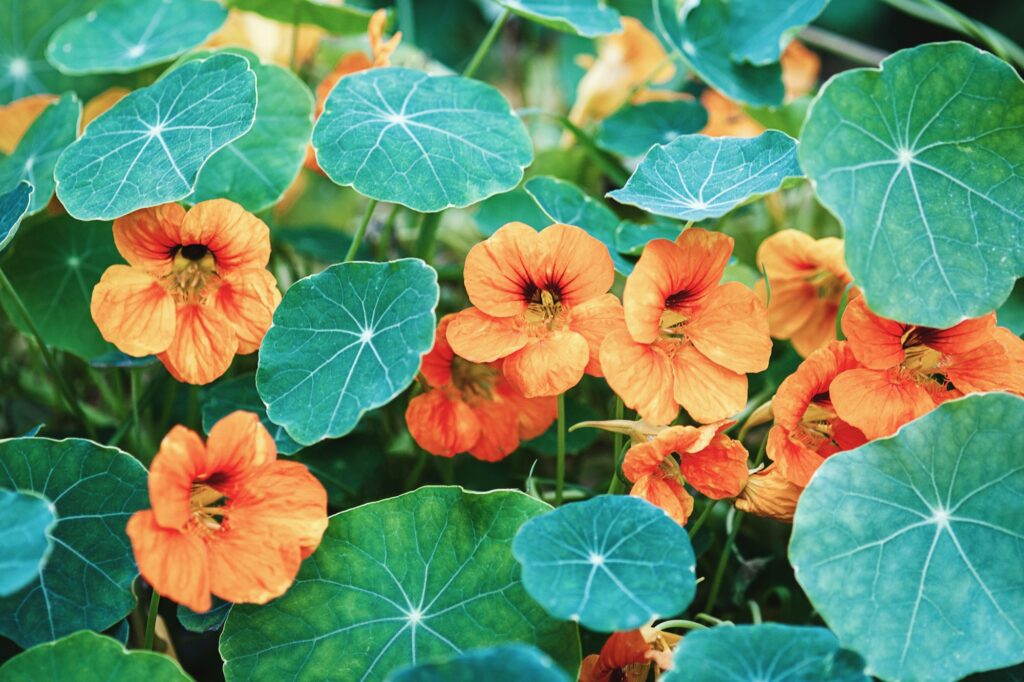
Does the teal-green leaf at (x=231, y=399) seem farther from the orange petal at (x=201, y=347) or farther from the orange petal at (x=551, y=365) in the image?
the orange petal at (x=551, y=365)

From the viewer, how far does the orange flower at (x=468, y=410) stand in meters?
0.92

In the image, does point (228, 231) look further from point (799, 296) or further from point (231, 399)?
point (799, 296)

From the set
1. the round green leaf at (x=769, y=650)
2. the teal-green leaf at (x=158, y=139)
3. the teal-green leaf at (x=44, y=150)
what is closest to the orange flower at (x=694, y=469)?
the round green leaf at (x=769, y=650)

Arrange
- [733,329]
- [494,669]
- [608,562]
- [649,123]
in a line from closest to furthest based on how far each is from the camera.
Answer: [494,669], [608,562], [733,329], [649,123]

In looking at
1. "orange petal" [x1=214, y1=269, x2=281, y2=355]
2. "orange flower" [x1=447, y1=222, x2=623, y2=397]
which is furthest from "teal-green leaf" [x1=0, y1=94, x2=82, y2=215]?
"orange flower" [x1=447, y1=222, x2=623, y2=397]

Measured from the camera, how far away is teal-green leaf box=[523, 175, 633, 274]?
3.54 ft

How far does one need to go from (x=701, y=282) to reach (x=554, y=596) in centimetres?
34

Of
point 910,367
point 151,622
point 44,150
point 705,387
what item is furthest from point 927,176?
point 44,150

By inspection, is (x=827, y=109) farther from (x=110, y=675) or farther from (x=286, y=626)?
(x=110, y=675)

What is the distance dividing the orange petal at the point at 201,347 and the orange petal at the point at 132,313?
0.04 ft

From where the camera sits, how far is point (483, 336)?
863 mm

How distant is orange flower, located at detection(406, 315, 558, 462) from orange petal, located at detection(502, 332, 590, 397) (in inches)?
3.7

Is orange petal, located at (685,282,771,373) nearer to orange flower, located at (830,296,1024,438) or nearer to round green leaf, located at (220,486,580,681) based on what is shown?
orange flower, located at (830,296,1024,438)

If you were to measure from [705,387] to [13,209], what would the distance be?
72 cm
